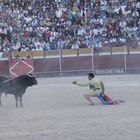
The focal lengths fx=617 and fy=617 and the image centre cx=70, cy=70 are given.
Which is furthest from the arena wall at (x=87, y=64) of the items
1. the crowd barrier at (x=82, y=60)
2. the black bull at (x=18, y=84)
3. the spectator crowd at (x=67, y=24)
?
the black bull at (x=18, y=84)

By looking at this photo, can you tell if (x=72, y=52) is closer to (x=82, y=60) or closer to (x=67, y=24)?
(x=82, y=60)

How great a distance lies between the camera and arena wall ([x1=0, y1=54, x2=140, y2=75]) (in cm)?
2755

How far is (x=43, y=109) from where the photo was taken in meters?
15.6

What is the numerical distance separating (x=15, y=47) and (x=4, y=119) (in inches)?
595

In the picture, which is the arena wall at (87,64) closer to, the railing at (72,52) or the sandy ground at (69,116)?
the railing at (72,52)

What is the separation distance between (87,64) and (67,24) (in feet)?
9.87

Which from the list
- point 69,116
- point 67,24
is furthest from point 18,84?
point 67,24

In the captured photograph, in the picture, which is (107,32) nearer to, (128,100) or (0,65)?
(0,65)

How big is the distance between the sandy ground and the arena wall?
18.4 feet

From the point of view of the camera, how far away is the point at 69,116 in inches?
543

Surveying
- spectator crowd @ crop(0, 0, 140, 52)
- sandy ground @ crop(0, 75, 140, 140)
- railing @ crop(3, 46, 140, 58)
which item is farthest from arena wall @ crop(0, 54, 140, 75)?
sandy ground @ crop(0, 75, 140, 140)

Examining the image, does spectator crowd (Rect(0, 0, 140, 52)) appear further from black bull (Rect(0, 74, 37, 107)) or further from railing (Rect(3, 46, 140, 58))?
black bull (Rect(0, 74, 37, 107))

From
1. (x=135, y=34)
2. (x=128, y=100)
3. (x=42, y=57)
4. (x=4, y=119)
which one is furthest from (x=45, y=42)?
(x=4, y=119)

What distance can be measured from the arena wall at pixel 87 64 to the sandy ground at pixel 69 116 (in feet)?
18.4
